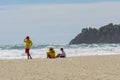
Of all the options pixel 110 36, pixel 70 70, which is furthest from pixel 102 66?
pixel 110 36

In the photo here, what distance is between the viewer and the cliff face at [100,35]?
99875 millimetres

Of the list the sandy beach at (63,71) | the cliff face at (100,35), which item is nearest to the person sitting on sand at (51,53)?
the sandy beach at (63,71)

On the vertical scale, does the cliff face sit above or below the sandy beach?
above

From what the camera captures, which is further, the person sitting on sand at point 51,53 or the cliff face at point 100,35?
the cliff face at point 100,35

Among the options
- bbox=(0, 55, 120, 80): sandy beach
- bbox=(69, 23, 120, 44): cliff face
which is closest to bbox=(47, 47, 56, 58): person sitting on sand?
bbox=(0, 55, 120, 80): sandy beach

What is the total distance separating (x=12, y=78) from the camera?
1389 centimetres

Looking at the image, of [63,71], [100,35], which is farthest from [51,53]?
[100,35]

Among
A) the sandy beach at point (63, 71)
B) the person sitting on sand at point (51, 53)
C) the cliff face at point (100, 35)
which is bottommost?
the sandy beach at point (63, 71)

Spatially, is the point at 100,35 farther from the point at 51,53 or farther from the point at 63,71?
the point at 63,71

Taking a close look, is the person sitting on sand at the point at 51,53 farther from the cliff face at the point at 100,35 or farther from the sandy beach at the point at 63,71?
the cliff face at the point at 100,35

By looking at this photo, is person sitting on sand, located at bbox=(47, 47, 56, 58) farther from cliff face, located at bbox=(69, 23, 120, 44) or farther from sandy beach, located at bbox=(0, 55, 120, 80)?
cliff face, located at bbox=(69, 23, 120, 44)

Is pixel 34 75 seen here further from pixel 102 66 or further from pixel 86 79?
pixel 102 66

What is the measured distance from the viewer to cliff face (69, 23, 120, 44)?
99.9 meters

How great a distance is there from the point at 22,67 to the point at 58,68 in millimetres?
1538
